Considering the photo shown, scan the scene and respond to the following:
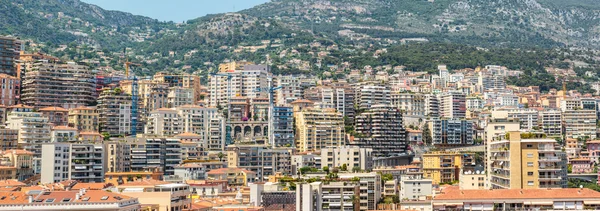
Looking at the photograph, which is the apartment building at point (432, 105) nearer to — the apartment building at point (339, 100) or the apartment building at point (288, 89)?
the apartment building at point (339, 100)

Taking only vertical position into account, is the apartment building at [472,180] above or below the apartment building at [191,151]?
below

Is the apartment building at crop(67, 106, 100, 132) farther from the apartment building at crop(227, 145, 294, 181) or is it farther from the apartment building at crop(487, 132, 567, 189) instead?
the apartment building at crop(487, 132, 567, 189)

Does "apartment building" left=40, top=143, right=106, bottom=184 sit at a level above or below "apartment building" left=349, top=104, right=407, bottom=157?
below

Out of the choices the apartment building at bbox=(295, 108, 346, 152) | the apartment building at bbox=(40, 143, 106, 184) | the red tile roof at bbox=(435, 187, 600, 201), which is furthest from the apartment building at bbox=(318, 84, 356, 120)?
the red tile roof at bbox=(435, 187, 600, 201)

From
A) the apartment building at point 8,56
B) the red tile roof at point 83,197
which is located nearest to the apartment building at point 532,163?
the red tile roof at point 83,197

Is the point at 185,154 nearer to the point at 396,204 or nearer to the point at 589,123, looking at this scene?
the point at 396,204

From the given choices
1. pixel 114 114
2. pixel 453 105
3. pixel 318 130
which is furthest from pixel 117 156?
pixel 453 105
